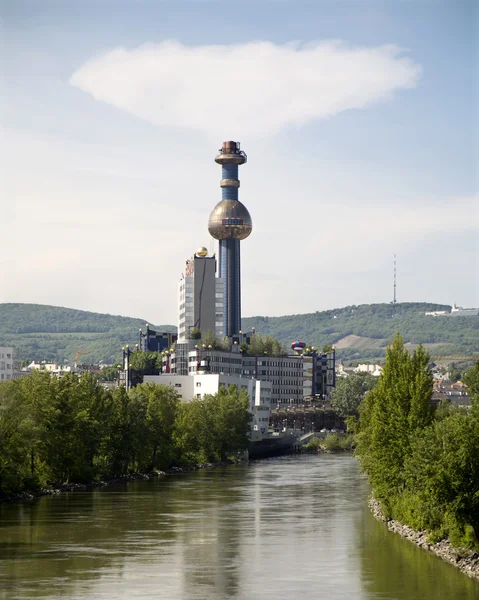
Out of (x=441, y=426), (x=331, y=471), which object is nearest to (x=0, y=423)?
(x=441, y=426)

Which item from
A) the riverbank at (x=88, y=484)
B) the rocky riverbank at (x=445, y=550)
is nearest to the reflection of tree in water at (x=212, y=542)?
the riverbank at (x=88, y=484)

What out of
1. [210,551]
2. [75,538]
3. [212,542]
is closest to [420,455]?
[210,551]

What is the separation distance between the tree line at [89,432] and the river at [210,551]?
434 cm

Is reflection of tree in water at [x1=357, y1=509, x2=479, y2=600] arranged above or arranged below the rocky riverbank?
below

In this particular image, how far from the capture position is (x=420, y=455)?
61.8 m

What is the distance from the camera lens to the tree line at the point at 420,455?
191 feet

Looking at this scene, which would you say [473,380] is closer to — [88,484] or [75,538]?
[88,484]

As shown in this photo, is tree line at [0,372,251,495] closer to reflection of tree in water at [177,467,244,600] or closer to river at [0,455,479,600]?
river at [0,455,479,600]

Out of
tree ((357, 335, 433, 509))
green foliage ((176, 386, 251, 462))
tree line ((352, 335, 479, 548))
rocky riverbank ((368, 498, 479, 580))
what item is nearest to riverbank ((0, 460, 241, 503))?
green foliage ((176, 386, 251, 462))

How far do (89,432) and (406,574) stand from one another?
56.7 m

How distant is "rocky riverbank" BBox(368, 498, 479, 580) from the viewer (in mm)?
57781

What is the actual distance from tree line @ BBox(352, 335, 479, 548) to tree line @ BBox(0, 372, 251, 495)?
2882cm

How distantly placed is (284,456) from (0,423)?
109499 millimetres

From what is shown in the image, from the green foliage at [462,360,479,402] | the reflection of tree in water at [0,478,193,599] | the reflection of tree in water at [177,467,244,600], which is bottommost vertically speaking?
the reflection of tree in water at [177,467,244,600]
